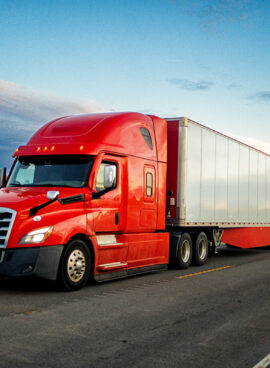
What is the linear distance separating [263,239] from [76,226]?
11.8 meters

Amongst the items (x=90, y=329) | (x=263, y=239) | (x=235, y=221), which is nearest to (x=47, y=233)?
(x=90, y=329)

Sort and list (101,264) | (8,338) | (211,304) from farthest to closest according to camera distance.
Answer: (101,264) < (211,304) < (8,338)

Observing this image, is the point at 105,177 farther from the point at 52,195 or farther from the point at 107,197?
the point at 52,195

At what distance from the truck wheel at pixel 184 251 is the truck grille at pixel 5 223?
568 cm

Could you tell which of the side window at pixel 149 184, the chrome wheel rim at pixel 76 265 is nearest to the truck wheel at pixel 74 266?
the chrome wheel rim at pixel 76 265

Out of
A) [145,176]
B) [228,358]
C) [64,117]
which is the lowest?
[228,358]

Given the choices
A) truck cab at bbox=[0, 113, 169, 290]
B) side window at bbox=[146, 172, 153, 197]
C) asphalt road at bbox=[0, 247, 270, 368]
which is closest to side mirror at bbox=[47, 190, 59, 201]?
truck cab at bbox=[0, 113, 169, 290]

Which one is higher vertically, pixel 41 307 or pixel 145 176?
pixel 145 176

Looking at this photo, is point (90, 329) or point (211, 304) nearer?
point (90, 329)

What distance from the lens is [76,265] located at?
914 cm

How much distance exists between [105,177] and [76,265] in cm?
183

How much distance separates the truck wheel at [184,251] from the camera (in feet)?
42.7

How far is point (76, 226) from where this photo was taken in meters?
9.10

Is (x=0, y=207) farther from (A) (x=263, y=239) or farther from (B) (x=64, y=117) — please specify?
(A) (x=263, y=239)
